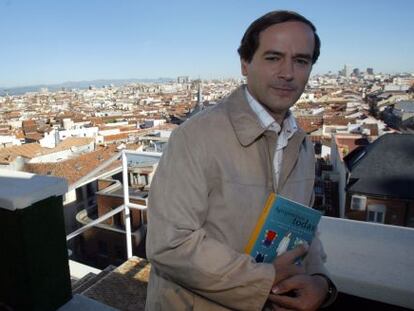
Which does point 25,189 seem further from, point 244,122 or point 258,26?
point 258,26

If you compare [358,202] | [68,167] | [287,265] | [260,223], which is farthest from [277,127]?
[68,167]

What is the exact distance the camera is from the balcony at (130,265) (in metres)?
1.22

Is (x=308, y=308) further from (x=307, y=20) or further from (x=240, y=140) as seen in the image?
(x=307, y=20)

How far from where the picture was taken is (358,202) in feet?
37.2

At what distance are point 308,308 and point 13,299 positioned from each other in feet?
3.26

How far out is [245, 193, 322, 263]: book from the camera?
42.8 inches

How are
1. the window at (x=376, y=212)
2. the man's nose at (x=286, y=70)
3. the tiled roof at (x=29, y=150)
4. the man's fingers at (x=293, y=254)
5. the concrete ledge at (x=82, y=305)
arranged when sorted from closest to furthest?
1. the man's fingers at (x=293, y=254)
2. the man's nose at (x=286, y=70)
3. the concrete ledge at (x=82, y=305)
4. the window at (x=376, y=212)
5. the tiled roof at (x=29, y=150)

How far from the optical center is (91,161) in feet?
55.0

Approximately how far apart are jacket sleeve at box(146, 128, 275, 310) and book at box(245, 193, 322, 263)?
10cm

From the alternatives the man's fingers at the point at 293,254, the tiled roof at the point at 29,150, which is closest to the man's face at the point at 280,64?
the man's fingers at the point at 293,254

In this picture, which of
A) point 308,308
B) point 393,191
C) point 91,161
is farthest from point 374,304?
point 91,161

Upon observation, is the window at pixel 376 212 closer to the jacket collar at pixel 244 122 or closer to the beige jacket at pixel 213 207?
the beige jacket at pixel 213 207

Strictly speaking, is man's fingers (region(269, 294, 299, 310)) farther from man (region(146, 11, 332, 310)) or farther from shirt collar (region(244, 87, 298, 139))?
shirt collar (region(244, 87, 298, 139))

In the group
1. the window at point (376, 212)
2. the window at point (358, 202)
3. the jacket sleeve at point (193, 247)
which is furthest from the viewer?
the window at point (358, 202)
